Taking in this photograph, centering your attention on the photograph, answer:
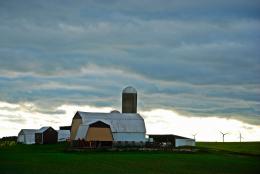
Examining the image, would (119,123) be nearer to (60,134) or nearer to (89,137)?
(89,137)

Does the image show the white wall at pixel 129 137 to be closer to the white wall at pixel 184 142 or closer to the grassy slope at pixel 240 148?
the white wall at pixel 184 142

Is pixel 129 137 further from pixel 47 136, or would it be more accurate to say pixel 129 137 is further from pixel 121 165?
pixel 121 165

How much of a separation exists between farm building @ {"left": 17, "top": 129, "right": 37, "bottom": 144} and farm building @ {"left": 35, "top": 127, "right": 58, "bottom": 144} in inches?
235

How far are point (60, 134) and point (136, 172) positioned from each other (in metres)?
68.8

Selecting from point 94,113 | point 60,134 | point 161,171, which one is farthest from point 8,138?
point 161,171

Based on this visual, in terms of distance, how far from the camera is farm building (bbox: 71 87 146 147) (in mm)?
78375

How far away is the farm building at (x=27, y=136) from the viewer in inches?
4043

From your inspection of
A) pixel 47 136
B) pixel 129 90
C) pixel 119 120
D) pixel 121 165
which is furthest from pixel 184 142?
pixel 121 165

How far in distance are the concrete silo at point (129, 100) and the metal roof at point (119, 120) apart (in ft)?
18.1

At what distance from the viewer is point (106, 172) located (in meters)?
32.3

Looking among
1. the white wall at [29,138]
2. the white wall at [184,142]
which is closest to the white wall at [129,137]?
the white wall at [184,142]

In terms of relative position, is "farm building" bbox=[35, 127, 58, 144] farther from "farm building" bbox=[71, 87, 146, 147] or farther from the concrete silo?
the concrete silo

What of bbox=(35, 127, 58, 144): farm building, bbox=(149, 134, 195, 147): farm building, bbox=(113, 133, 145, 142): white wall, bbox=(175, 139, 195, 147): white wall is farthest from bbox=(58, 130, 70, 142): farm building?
bbox=(175, 139, 195, 147): white wall

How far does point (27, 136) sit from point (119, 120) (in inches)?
1063
